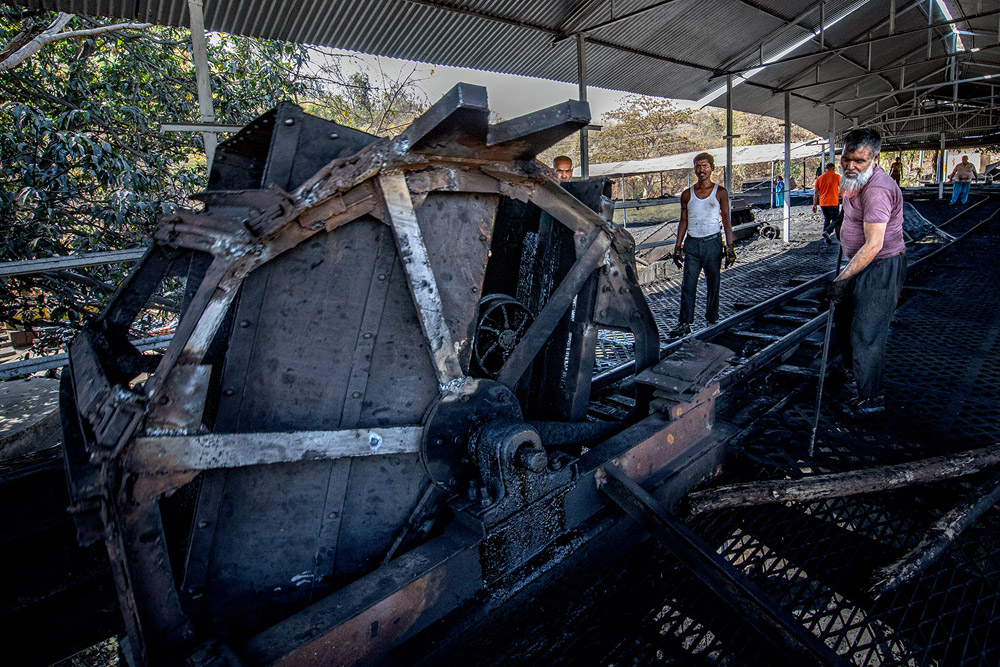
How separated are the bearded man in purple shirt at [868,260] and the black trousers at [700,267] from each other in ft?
6.72

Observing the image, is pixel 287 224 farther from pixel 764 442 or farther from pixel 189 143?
pixel 189 143

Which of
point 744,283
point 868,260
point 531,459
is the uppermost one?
point 868,260

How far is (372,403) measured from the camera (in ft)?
7.25

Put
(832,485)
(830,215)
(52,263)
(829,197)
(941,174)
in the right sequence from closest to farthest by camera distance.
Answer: (832,485), (52,263), (829,197), (830,215), (941,174)

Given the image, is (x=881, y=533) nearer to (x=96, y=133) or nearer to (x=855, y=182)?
(x=855, y=182)

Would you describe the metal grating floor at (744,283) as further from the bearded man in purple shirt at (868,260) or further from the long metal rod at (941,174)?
the long metal rod at (941,174)

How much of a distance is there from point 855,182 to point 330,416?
3.58 m

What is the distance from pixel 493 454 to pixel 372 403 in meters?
0.53

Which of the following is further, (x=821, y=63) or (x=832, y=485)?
(x=821, y=63)

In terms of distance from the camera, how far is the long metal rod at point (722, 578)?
183 centimetres

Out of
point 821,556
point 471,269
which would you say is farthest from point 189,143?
point 821,556

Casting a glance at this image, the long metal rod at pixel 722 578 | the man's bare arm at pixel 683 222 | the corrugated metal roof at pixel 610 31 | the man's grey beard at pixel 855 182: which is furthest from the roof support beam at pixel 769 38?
the long metal rod at pixel 722 578

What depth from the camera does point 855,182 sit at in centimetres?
360

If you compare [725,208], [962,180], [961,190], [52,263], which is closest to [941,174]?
[961,190]
